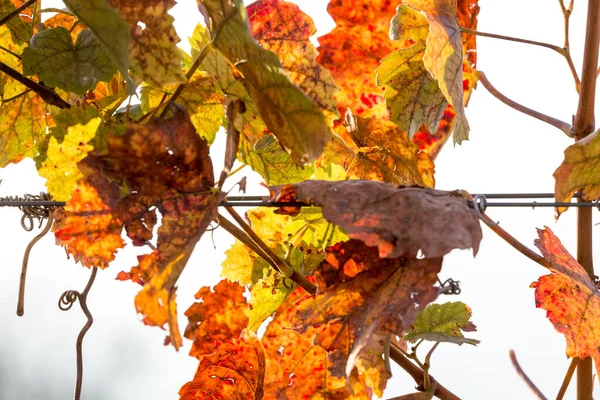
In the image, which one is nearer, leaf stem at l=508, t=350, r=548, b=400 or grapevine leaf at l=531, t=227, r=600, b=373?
grapevine leaf at l=531, t=227, r=600, b=373

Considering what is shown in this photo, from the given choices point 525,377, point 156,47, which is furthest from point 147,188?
point 525,377

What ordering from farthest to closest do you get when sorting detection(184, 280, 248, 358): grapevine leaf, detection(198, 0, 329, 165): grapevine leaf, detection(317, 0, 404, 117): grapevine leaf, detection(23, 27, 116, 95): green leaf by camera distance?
detection(317, 0, 404, 117): grapevine leaf
detection(184, 280, 248, 358): grapevine leaf
detection(23, 27, 116, 95): green leaf
detection(198, 0, 329, 165): grapevine leaf

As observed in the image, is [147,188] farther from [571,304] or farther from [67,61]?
[571,304]

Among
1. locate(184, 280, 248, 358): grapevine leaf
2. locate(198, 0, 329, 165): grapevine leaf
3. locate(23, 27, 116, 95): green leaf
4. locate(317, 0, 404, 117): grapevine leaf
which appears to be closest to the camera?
locate(198, 0, 329, 165): grapevine leaf

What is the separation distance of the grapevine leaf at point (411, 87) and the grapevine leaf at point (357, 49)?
0.06 m

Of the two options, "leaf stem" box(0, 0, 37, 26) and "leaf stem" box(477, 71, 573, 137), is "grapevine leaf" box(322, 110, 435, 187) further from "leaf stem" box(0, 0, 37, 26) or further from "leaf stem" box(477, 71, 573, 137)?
"leaf stem" box(0, 0, 37, 26)

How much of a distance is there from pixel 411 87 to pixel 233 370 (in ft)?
0.86

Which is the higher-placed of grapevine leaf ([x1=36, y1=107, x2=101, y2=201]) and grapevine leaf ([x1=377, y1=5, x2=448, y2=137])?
grapevine leaf ([x1=377, y1=5, x2=448, y2=137])

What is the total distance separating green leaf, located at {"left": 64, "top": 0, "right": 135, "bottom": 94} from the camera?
0.32 metres

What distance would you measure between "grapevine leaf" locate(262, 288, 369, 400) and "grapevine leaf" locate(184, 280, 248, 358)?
39mm

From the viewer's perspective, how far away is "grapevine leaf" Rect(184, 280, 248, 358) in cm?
52

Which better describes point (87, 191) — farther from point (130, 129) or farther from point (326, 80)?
point (326, 80)

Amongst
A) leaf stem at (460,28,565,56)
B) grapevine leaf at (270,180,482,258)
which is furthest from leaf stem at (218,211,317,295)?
leaf stem at (460,28,565,56)

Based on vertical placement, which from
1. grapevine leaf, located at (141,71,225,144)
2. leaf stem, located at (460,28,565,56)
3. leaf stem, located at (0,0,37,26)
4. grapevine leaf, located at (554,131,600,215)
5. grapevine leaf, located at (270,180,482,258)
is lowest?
grapevine leaf, located at (270,180,482,258)
